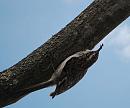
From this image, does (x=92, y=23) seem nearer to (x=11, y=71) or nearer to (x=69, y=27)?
(x=69, y=27)

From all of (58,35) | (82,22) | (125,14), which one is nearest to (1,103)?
(58,35)

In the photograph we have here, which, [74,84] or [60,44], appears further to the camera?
[60,44]

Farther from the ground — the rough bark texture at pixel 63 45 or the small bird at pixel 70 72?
the rough bark texture at pixel 63 45

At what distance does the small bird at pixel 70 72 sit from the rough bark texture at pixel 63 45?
174mm

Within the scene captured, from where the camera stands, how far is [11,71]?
409 centimetres

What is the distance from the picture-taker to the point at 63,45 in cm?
410

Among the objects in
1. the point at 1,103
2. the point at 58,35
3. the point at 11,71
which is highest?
the point at 58,35

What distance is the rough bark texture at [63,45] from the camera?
156 inches

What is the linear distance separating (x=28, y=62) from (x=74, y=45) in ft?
1.58

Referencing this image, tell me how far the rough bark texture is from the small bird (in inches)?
6.8

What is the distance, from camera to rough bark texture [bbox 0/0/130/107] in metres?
3.97

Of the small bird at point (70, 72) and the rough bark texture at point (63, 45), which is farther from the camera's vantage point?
the rough bark texture at point (63, 45)

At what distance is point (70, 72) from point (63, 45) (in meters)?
0.43

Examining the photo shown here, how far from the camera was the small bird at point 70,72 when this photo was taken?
3740 millimetres
